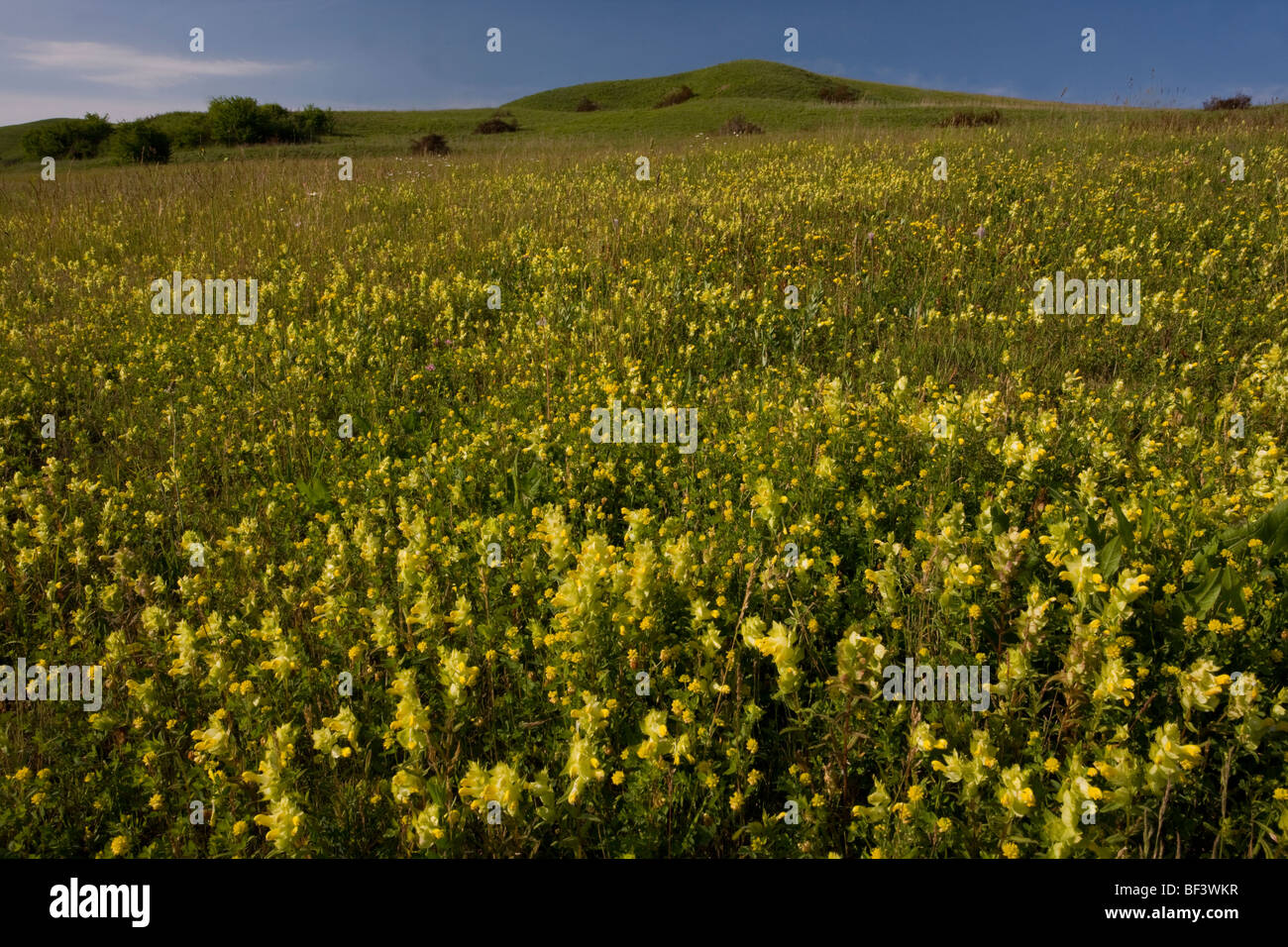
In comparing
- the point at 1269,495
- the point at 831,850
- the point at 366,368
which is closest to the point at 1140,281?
the point at 1269,495

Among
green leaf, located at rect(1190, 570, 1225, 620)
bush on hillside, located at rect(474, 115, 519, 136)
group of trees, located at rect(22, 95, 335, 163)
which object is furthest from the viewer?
bush on hillside, located at rect(474, 115, 519, 136)

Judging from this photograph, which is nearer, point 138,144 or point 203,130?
point 138,144

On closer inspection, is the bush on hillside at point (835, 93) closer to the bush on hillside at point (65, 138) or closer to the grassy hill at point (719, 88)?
the grassy hill at point (719, 88)

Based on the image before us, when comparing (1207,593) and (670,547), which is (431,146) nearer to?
(670,547)

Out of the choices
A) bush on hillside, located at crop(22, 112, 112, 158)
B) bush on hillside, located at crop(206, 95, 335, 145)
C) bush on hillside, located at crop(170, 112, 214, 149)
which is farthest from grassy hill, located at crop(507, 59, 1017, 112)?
bush on hillside, located at crop(22, 112, 112, 158)

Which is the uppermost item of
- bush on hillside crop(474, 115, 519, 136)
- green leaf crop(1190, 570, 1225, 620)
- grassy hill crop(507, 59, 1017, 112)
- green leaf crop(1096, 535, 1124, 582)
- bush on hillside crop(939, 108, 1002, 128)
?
grassy hill crop(507, 59, 1017, 112)

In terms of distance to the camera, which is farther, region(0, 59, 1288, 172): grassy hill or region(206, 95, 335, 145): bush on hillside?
region(206, 95, 335, 145): bush on hillside

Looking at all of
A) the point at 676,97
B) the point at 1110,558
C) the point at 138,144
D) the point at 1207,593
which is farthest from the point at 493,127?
the point at 1207,593

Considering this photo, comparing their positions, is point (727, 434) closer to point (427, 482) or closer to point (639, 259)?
point (427, 482)

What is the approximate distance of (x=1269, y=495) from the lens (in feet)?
10.6

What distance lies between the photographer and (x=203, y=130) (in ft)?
134

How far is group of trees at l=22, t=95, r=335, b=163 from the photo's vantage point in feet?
127

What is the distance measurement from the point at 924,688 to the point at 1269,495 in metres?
2.17

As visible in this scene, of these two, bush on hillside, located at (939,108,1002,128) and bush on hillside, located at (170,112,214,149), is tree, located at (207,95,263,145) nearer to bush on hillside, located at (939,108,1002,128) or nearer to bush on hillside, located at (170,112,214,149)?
bush on hillside, located at (170,112,214,149)
